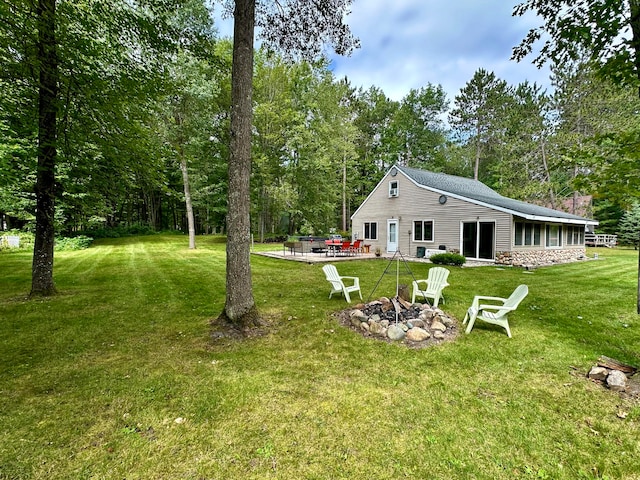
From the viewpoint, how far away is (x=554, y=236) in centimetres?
1521

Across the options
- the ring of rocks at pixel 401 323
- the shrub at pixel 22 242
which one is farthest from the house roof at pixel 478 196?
the shrub at pixel 22 242

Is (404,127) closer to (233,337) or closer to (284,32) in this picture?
(284,32)

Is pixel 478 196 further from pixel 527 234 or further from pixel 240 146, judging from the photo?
pixel 240 146

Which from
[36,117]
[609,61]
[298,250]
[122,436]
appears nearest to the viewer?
[122,436]

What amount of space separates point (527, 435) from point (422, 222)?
44.9ft

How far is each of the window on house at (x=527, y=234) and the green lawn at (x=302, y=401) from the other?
25.9 ft

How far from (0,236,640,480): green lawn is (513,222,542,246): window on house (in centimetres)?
788

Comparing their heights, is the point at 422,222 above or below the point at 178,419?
above

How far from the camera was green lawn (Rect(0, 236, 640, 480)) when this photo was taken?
2.06 metres

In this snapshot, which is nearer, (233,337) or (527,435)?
(527,435)

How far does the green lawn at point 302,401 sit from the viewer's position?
206cm

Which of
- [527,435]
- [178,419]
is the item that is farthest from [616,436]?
[178,419]

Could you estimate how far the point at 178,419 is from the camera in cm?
251

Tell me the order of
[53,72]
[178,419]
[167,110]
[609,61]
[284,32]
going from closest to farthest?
[178,419]
[609,61]
[53,72]
[284,32]
[167,110]
